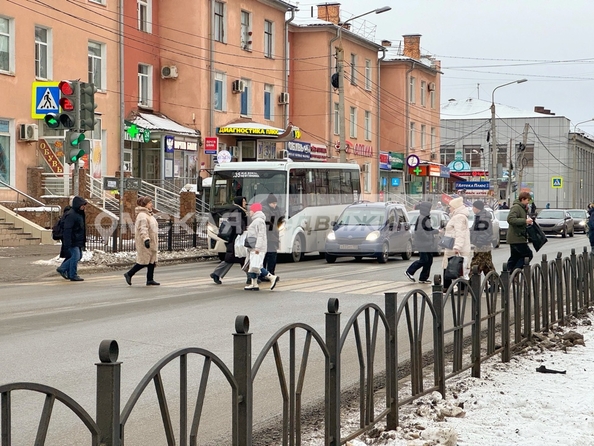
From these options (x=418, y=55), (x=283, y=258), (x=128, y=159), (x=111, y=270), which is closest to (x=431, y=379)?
(x=111, y=270)

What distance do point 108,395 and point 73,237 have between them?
642 inches

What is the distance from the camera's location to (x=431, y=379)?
307 inches

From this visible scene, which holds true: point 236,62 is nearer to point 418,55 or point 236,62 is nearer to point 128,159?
point 128,159

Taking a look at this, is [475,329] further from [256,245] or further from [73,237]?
[73,237]

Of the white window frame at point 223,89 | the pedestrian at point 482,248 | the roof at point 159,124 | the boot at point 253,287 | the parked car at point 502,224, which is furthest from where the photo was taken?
the white window frame at point 223,89

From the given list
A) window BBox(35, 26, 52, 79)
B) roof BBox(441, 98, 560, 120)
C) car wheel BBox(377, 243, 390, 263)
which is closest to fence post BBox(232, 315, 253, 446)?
car wheel BBox(377, 243, 390, 263)

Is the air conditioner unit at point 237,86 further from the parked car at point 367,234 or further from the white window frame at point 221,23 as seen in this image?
the parked car at point 367,234

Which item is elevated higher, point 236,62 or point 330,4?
point 330,4

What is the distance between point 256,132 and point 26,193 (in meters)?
13.5

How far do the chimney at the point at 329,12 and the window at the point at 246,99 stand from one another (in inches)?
516

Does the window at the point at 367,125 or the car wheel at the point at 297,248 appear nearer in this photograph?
the car wheel at the point at 297,248

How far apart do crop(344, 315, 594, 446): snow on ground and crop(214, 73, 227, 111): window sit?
33.8 m

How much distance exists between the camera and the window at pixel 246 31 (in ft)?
143

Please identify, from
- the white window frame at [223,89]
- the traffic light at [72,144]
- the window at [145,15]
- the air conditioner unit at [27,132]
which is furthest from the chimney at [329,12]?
the traffic light at [72,144]
